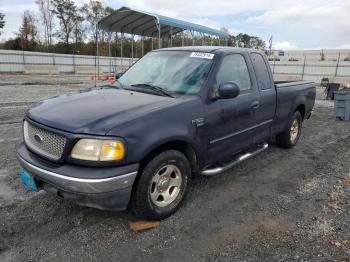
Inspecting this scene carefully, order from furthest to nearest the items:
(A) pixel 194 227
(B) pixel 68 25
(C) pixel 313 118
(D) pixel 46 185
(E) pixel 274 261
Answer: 1. (B) pixel 68 25
2. (C) pixel 313 118
3. (A) pixel 194 227
4. (D) pixel 46 185
5. (E) pixel 274 261

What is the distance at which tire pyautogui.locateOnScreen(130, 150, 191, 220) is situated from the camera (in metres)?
3.07

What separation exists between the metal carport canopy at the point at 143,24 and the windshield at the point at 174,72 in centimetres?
1144

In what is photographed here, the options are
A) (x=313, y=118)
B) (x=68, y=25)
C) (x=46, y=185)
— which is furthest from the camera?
A: (x=68, y=25)

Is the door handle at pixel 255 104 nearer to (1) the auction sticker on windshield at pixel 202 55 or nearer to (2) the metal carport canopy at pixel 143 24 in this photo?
(1) the auction sticker on windshield at pixel 202 55

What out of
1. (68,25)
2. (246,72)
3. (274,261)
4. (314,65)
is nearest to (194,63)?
(246,72)

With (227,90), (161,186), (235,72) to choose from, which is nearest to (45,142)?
(161,186)

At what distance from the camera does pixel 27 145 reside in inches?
131

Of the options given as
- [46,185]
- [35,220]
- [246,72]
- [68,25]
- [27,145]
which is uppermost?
[68,25]

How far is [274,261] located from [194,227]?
87cm

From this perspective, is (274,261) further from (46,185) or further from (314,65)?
(314,65)

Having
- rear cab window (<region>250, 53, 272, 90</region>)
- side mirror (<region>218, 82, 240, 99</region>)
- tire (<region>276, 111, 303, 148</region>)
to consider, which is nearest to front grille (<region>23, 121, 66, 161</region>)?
side mirror (<region>218, 82, 240, 99</region>)

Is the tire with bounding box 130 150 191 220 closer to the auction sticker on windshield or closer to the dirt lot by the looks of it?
the dirt lot

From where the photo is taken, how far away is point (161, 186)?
3.34 m

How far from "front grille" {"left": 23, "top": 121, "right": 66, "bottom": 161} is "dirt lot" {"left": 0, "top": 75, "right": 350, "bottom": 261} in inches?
32.4
